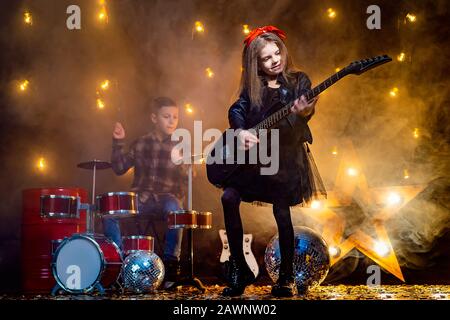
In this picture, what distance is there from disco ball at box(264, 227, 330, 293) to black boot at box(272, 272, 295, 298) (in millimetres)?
440

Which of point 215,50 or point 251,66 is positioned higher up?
point 215,50

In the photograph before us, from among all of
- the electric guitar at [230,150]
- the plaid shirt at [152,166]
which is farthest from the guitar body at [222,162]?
the plaid shirt at [152,166]

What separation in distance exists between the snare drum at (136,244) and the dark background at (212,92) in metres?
1.12

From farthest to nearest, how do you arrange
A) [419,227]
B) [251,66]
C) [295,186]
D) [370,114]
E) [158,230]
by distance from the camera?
[158,230] → [370,114] → [419,227] → [251,66] → [295,186]

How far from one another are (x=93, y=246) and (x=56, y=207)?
55cm

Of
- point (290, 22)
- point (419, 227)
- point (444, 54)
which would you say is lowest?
point (419, 227)

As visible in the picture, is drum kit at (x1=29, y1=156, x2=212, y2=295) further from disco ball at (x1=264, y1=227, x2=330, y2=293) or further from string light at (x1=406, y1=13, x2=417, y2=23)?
string light at (x1=406, y1=13, x2=417, y2=23)

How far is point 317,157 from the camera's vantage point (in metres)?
6.11

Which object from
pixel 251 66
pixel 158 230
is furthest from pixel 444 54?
pixel 158 230

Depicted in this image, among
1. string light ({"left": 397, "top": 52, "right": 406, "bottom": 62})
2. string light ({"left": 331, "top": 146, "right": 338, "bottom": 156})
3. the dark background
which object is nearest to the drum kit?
the dark background

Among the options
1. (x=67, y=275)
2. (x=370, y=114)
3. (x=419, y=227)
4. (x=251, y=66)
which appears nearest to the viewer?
(x=251, y=66)

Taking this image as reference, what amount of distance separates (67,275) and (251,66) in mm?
2462

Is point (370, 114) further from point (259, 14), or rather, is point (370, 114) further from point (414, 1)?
point (259, 14)

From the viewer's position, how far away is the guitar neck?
3.28 metres
